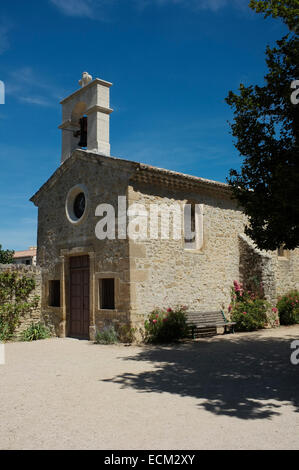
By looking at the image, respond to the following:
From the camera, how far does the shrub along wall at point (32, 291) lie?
12695 millimetres

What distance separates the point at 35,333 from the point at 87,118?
728cm

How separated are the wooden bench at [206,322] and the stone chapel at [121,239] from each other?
1.46 ft

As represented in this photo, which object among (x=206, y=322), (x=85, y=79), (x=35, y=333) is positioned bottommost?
(x=35, y=333)

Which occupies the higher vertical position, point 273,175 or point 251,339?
point 273,175

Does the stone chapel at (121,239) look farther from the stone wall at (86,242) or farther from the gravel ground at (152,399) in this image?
the gravel ground at (152,399)

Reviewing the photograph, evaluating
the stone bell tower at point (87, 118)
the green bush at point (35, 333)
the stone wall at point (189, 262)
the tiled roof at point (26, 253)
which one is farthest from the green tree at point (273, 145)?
the tiled roof at point (26, 253)

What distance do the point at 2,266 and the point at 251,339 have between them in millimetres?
8049

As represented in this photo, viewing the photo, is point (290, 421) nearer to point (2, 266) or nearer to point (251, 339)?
point (251, 339)

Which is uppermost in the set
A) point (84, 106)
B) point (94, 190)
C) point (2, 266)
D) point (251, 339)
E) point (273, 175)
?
point (84, 106)

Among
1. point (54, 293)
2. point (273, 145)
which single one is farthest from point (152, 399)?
point (54, 293)

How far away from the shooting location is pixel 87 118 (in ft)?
42.4

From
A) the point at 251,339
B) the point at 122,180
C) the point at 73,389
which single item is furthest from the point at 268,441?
the point at 122,180

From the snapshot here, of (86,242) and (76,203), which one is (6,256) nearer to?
(76,203)
